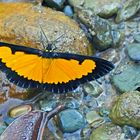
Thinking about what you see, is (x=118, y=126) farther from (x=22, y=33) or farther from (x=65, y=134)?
(x=22, y=33)

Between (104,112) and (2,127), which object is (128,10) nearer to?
(104,112)

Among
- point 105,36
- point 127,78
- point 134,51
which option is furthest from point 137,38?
point 127,78

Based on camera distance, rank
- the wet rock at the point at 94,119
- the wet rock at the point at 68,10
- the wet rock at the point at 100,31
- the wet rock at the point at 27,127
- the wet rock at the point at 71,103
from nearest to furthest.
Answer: the wet rock at the point at 27,127
the wet rock at the point at 94,119
the wet rock at the point at 71,103
the wet rock at the point at 100,31
the wet rock at the point at 68,10

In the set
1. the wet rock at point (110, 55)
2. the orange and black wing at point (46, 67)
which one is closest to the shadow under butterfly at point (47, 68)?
the orange and black wing at point (46, 67)

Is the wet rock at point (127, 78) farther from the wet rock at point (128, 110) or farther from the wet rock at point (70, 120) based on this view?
the wet rock at point (70, 120)

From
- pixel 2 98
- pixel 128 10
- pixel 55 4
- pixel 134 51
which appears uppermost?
pixel 128 10

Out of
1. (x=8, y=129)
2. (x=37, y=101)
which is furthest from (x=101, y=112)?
(x=8, y=129)
